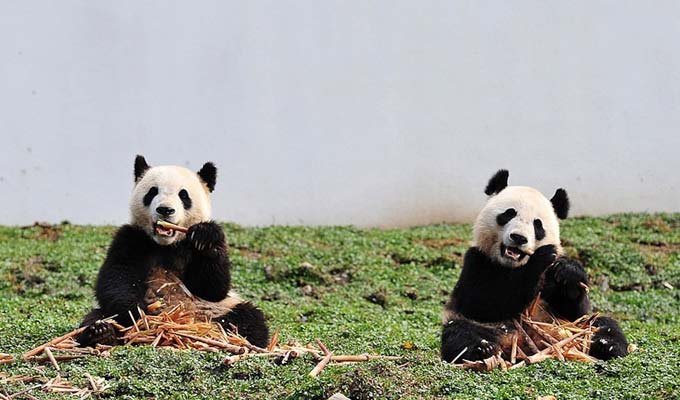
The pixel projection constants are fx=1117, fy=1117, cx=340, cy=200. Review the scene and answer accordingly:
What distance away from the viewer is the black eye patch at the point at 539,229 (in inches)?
293

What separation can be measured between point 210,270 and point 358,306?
3326mm

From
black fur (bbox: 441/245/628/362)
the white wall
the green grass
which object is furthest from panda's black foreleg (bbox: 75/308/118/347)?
the white wall

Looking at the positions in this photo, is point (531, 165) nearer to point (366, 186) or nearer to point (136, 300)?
point (366, 186)

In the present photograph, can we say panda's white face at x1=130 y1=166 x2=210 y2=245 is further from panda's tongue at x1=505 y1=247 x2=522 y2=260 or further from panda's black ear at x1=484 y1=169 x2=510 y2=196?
panda's tongue at x1=505 y1=247 x2=522 y2=260

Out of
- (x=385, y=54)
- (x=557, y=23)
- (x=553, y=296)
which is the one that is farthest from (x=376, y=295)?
(x=557, y=23)

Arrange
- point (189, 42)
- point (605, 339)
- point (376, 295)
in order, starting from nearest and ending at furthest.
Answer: point (605, 339), point (376, 295), point (189, 42)

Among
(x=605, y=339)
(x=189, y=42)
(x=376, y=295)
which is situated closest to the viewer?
(x=605, y=339)

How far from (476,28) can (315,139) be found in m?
2.70

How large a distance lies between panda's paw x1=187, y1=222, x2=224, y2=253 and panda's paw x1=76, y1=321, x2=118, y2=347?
829mm

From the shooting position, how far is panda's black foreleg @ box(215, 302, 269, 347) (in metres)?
7.67

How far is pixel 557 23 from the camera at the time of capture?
15.4 meters

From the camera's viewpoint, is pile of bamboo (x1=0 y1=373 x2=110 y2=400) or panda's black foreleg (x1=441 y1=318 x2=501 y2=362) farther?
panda's black foreleg (x1=441 y1=318 x2=501 y2=362)

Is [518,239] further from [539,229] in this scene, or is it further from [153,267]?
[153,267]

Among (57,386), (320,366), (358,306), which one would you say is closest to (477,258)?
(320,366)
